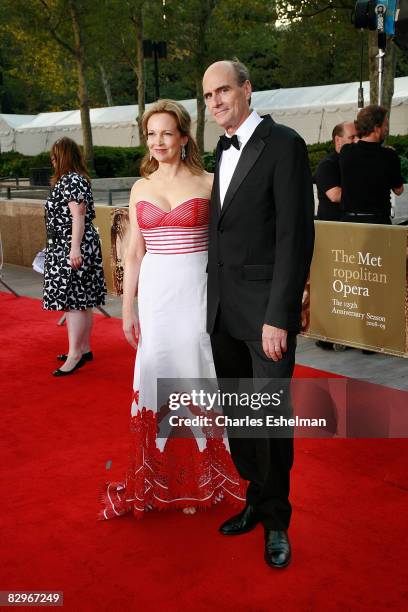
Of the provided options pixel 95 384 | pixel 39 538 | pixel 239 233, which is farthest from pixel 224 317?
pixel 95 384

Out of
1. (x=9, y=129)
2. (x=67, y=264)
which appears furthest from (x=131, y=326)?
(x=9, y=129)

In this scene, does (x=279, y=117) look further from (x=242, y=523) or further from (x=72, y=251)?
(x=242, y=523)

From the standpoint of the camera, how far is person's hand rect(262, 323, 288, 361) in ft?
11.2

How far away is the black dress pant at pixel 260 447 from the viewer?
3.62 metres

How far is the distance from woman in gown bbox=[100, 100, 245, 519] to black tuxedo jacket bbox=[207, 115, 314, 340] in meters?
0.31

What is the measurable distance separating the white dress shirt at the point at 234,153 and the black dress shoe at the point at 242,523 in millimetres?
1620

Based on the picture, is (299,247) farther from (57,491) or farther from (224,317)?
(57,491)

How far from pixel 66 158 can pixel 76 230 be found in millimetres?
626

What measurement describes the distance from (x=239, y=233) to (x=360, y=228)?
346 cm

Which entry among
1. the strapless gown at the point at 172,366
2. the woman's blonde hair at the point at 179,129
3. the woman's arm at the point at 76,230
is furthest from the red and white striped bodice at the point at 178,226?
the woman's arm at the point at 76,230

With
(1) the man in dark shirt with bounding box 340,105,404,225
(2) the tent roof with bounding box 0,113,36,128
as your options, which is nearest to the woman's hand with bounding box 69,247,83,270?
(1) the man in dark shirt with bounding box 340,105,404,225

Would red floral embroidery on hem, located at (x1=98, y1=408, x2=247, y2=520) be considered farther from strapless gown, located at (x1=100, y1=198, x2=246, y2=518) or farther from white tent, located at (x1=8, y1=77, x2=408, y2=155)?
white tent, located at (x1=8, y1=77, x2=408, y2=155)

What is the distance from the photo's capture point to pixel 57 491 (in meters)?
4.55

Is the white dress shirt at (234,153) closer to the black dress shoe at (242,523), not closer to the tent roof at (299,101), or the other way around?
the black dress shoe at (242,523)
